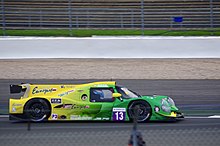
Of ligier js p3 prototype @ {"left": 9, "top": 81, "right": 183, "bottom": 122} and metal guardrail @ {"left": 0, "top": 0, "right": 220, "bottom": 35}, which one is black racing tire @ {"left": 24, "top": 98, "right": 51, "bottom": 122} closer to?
ligier js p3 prototype @ {"left": 9, "top": 81, "right": 183, "bottom": 122}

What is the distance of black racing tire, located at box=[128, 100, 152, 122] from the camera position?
1323 cm

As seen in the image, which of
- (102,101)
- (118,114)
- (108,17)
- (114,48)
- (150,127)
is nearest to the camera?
(150,127)

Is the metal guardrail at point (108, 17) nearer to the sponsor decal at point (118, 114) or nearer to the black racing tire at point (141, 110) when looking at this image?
the black racing tire at point (141, 110)

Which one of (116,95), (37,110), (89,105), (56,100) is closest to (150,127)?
(116,95)

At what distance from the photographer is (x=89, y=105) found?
44.7 feet

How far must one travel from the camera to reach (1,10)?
76.9ft

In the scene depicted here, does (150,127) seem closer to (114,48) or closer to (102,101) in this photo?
(102,101)

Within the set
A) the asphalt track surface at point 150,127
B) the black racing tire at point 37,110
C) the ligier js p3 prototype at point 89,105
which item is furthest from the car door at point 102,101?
the black racing tire at point 37,110

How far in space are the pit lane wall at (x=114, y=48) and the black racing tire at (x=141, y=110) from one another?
251 inches

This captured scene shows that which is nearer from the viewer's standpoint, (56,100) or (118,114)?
(118,114)

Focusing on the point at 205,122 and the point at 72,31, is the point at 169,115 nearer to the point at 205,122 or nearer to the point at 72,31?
the point at 205,122

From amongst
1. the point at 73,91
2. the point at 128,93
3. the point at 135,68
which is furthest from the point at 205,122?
the point at 135,68

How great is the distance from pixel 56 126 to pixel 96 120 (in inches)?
42.5

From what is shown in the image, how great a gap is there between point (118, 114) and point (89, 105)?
0.69 metres
